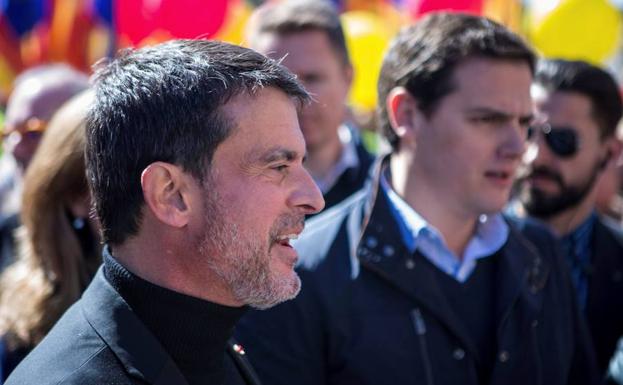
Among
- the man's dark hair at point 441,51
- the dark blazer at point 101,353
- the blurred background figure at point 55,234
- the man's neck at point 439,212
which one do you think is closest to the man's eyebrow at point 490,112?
the man's dark hair at point 441,51

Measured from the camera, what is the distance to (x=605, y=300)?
3.49 meters

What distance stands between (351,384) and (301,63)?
1951 millimetres

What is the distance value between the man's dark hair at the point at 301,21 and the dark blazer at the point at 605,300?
1.57m

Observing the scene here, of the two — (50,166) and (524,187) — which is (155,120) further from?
(524,187)

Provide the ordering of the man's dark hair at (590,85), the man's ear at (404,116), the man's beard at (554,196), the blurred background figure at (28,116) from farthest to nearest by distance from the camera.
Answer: the man's dark hair at (590,85) < the man's beard at (554,196) < the blurred background figure at (28,116) < the man's ear at (404,116)

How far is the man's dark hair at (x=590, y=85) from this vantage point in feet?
12.9

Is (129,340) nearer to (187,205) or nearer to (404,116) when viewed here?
(187,205)

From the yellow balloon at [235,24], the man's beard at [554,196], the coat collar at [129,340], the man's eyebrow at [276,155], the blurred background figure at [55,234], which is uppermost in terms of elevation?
the man's eyebrow at [276,155]

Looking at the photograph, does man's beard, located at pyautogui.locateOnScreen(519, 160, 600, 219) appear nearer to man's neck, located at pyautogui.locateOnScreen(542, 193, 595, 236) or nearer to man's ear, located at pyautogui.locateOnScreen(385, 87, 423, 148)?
man's neck, located at pyautogui.locateOnScreen(542, 193, 595, 236)

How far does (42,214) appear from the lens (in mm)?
2922

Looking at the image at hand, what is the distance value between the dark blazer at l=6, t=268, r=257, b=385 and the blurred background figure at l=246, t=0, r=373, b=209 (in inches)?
86.2

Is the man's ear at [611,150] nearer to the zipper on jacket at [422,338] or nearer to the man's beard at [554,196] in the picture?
the man's beard at [554,196]

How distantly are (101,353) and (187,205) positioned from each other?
37 centimetres

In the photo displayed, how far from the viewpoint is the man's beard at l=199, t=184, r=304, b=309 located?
1.91 meters
